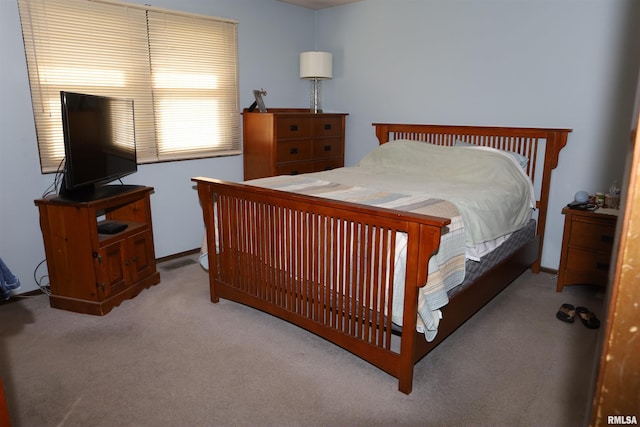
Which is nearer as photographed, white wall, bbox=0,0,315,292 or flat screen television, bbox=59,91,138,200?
flat screen television, bbox=59,91,138,200

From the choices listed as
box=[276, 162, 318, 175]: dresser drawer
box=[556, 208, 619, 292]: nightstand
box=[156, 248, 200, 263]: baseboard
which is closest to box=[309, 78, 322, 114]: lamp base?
box=[276, 162, 318, 175]: dresser drawer

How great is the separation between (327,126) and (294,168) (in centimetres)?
61

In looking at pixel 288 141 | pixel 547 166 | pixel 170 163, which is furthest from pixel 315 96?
pixel 547 166

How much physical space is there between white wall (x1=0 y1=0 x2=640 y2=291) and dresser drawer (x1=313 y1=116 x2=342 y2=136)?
176mm

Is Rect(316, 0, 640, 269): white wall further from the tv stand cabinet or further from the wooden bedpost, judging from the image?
the tv stand cabinet

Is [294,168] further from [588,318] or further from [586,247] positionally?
[588,318]

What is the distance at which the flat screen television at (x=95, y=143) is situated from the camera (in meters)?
2.63

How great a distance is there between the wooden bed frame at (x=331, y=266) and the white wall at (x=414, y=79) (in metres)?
0.35

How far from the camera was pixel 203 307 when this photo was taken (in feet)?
9.57

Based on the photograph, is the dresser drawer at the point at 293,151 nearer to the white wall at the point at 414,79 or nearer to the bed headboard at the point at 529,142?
the white wall at the point at 414,79

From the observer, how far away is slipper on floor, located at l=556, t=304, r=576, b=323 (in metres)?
2.70

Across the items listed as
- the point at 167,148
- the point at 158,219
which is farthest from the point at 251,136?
the point at 158,219

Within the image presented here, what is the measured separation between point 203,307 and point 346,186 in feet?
4.09

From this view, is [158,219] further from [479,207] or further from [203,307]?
[479,207]
